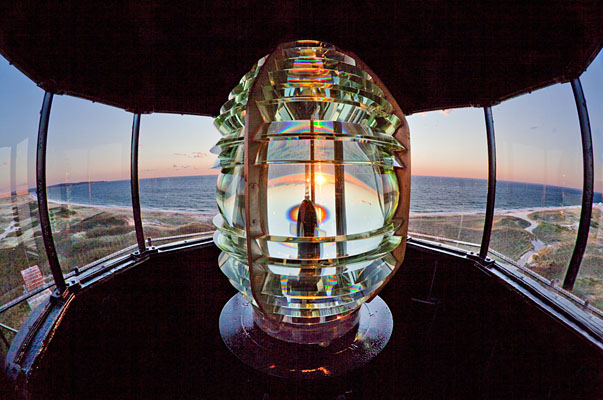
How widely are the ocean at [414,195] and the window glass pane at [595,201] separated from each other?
5.4 inches

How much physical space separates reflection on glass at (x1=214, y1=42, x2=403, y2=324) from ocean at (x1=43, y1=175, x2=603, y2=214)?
20cm

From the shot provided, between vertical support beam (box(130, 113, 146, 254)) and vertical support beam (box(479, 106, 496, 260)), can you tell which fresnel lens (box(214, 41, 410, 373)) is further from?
vertical support beam (box(130, 113, 146, 254))

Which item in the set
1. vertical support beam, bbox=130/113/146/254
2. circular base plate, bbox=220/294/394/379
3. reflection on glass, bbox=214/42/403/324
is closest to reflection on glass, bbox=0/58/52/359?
vertical support beam, bbox=130/113/146/254

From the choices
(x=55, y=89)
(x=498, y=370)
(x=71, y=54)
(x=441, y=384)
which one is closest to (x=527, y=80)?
(x=498, y=370)

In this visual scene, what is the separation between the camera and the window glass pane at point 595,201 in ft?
5.24

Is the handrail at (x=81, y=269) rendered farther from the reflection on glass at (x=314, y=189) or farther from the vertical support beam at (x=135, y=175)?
the reflection on glass at (x=314, y=189)

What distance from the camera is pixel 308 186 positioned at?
0.38 metres

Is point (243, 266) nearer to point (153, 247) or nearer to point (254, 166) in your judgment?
point (254, 166)

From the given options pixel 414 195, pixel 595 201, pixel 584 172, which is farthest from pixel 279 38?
pixel 595 201

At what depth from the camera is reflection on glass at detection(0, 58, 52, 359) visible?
1488 millimetres

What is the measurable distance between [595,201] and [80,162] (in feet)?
14.6

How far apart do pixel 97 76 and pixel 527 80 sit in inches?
121

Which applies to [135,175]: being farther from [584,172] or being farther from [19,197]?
[584,172]

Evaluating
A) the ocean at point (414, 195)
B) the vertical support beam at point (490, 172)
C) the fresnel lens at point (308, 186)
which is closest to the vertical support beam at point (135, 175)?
the ocean at point (414, 195)
